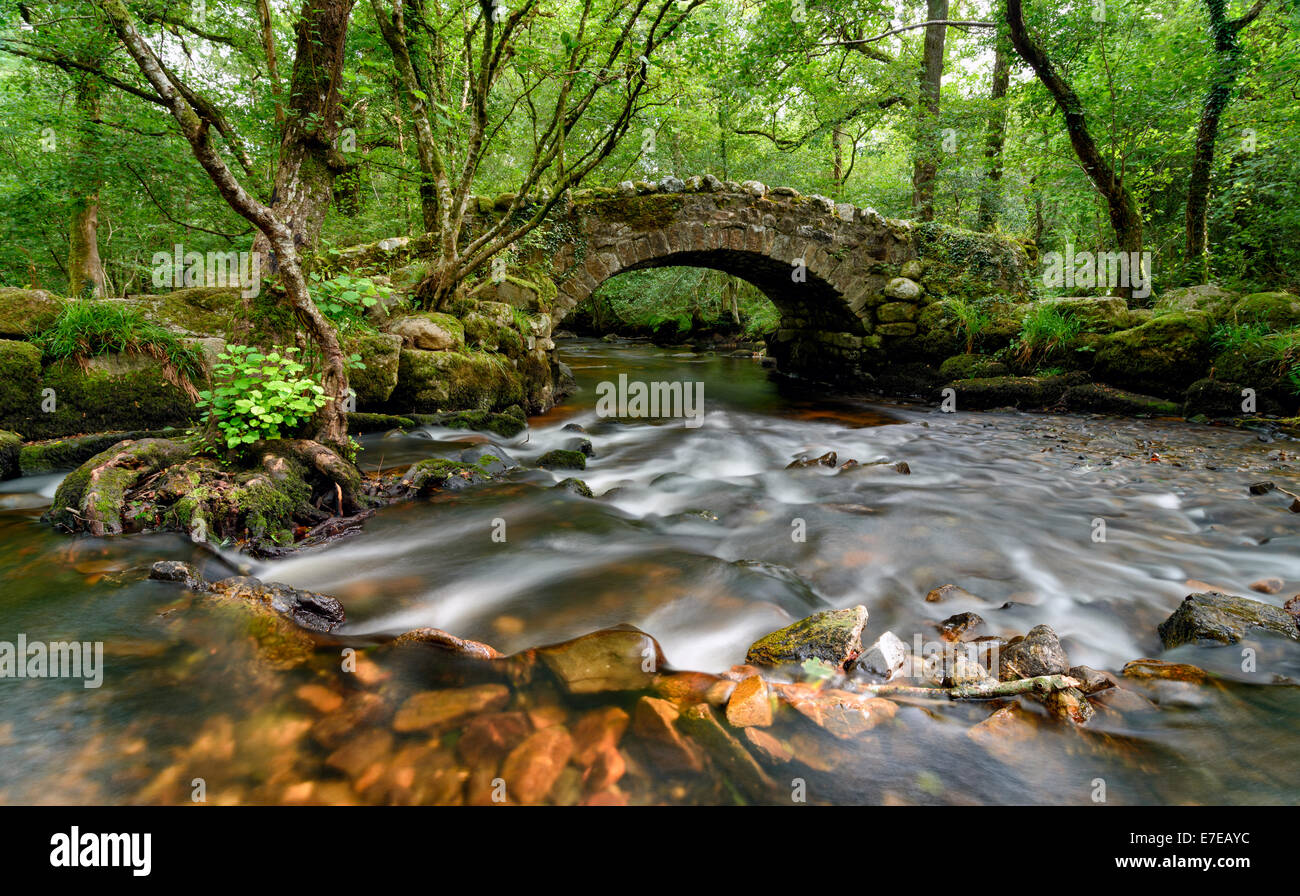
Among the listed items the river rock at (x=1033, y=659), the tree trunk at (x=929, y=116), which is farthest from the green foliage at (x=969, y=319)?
the river rock at (x=1033, y=659)

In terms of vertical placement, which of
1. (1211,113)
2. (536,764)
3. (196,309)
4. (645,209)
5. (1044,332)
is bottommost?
(536,764)

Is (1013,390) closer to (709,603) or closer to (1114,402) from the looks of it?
(1114,402)

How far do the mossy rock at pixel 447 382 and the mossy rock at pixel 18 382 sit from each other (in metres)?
2.81

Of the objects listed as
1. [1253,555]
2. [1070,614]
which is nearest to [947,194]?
[1253,555]

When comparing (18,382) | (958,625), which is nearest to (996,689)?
(958,625)

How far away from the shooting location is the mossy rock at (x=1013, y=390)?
8773mm

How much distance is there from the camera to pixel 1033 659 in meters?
2.21

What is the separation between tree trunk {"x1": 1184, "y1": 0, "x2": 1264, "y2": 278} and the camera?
8.19 metres

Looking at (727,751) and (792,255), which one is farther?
(792,255)

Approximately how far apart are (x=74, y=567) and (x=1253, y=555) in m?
7.07

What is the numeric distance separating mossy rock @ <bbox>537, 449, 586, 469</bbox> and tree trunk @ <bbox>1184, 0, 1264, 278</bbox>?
1113 centimetres

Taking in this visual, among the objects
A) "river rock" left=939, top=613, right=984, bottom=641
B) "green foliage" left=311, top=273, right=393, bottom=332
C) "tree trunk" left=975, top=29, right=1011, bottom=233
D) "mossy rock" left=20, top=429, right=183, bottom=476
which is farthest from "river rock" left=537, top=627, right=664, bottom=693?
"tree trunk" left=975, top=29, right=1011, bottom=233

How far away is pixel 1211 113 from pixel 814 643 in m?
12.2

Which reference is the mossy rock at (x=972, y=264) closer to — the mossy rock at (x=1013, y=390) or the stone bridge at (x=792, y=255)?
the stone bridge at (x=792, y=255)
